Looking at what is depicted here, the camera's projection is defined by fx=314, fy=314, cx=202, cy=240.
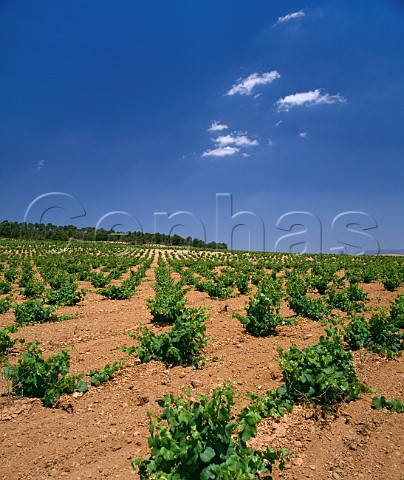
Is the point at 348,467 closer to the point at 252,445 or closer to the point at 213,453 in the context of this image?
the point at 252,445

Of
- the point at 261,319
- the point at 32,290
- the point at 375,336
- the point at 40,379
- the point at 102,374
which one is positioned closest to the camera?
the point at 40,379

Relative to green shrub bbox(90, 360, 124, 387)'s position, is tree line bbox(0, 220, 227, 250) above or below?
above

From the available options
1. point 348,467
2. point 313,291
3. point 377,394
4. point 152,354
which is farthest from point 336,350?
point 313,291

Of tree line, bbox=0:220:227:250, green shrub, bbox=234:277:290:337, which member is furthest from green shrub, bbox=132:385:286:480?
tree line, bbox=0:220:227:250

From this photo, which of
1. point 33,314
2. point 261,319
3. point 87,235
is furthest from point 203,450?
point 87,235

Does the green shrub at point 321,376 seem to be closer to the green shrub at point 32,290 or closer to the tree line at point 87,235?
the green shrub at point 32,290

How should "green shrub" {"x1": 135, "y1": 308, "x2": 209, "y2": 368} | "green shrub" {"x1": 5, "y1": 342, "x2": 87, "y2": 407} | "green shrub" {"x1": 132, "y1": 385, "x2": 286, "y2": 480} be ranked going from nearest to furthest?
"green shrub" {"x1": 132, "y1": 385, "x2": 286, "y2": 480}, "green shrub" {"x1": 5, "y1": 342, "x2": 87, "y2": 407}, "green shrub" {"x1": 135, "y1": 308, "x2": 209, "y2": 368}

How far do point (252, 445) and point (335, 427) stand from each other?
116 cm

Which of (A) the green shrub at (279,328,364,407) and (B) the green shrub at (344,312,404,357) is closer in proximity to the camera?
(A) the green shrub at (279,328,364,407)

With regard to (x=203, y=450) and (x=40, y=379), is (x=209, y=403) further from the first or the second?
(x=40, y=379)

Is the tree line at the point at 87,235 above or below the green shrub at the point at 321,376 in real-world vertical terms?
above

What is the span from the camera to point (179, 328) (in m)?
6.37

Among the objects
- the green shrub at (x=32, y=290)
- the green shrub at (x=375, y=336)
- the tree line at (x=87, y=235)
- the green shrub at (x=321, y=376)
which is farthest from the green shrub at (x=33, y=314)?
the tree line at (x=87, y=235)

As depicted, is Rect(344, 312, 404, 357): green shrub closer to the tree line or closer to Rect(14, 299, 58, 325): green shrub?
Rect(14, 299, 58, 325): green shrub
